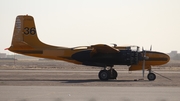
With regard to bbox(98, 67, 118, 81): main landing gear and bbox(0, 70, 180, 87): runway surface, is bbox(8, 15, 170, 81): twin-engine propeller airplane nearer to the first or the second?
bbox(98, 67, 118, 81): main landing gear

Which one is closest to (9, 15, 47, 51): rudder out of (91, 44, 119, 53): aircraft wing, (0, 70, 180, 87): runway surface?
(0, 70, 180, 87): runway surface

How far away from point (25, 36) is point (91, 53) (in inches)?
232

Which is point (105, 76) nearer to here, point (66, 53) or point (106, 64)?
point (106, 64)

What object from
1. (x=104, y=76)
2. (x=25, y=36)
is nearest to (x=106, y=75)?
(x=104, y=76)

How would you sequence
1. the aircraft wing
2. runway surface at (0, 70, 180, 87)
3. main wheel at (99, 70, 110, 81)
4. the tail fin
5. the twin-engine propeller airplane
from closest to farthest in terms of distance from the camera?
runway surface at (0, 70, 180, 87) → the aircraft wing → main wheel at (99, 70, 110, 81) → the twin-engine propeller airplane → the tail fin

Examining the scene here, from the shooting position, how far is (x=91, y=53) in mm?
28234

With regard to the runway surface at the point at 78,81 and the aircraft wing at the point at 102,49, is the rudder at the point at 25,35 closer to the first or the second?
the runway surface at the point at 78,81

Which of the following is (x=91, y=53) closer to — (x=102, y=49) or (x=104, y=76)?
(x=102, y=49)

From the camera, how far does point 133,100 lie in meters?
14.3

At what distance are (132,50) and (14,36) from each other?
31.7 ft

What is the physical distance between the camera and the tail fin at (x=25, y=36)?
2967 centimetres

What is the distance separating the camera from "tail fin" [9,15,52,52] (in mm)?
29672

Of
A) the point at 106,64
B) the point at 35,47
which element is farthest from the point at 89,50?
the point at 35,47

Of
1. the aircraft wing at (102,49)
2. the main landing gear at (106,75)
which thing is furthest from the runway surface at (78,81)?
the aircraft wing at (102,49)
